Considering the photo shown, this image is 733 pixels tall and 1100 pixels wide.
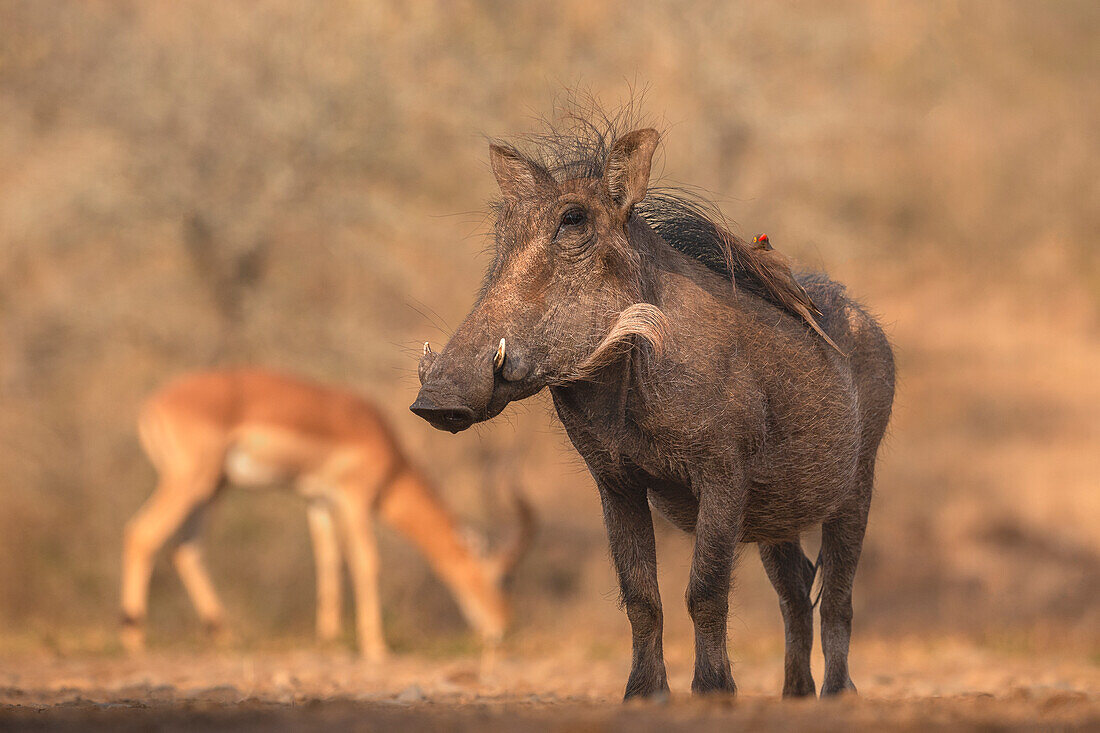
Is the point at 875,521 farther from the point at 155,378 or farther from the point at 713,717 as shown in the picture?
the point at 713,717

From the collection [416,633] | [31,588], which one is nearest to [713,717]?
[416,633]

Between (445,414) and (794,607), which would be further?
(794,607)

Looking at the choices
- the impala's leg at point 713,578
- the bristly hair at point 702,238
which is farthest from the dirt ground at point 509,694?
the bristly hair at point 702,238

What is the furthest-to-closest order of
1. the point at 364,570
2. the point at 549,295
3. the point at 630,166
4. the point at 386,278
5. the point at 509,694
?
the point at 386,278 → the point at 364,570 → the point at 509,694 → the point at 630,166 → the point at 549,295

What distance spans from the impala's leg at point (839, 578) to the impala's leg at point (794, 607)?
0.16 metres

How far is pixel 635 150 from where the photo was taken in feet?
14.2

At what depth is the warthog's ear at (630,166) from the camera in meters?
4.30

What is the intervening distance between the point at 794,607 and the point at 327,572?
7765 mm

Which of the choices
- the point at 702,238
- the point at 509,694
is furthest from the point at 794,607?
the point at 702,238

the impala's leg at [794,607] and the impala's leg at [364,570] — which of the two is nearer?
the impala's leg at [794,607]

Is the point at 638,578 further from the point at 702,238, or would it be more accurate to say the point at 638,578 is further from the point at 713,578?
the point at 702,238

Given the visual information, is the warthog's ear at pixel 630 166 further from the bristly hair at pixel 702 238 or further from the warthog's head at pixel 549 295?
the bristly hair at pixel 702 238

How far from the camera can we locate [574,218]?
14.3 feet

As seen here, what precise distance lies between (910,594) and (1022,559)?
55.1 inches
